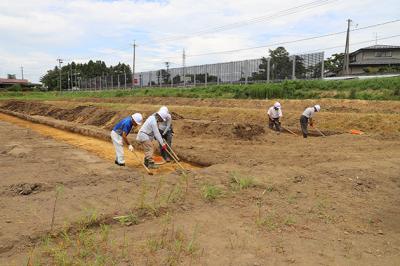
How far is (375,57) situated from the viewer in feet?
141

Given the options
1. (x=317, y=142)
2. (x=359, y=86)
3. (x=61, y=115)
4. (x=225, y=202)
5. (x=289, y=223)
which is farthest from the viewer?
(x=61, y=115)

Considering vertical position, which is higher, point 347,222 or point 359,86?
point 359,86

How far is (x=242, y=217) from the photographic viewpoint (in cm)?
557

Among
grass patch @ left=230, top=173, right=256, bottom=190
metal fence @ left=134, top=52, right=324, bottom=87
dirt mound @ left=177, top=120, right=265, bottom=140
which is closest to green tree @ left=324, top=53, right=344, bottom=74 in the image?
metal fence @ left=134, top=52, right=324, bottom=87

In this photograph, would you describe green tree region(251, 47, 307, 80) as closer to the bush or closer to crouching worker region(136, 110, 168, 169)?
the bush

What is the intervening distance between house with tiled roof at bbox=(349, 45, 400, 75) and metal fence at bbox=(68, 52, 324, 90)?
17.2 metres

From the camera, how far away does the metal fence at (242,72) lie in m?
25.0

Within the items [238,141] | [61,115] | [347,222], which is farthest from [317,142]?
[61,115]

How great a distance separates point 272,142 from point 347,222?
7.69m

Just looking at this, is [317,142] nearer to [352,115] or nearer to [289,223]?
[352,115]

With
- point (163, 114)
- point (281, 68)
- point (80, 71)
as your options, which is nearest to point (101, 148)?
point (163, 114)

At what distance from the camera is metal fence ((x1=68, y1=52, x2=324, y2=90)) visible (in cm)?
2502

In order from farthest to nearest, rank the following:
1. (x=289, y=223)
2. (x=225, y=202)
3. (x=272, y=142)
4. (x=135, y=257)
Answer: (x=272, y=142), (x=225, y=202), (x=289, y=223), (x=135, y=257)

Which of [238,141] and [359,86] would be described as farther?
[359,86]
